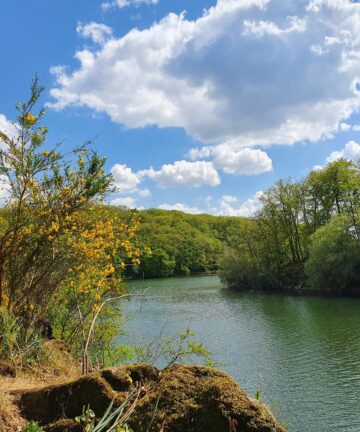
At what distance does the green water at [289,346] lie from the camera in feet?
44.4

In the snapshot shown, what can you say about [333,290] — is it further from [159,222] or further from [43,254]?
[159,222]

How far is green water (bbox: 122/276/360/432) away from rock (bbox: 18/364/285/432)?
2395mm

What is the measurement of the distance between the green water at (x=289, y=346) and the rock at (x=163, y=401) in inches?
94.3

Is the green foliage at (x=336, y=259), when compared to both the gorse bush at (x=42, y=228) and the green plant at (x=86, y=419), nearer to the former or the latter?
the gorse bush at (x=42, y=228)

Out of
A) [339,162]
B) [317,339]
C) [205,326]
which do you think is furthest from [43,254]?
[339,162]

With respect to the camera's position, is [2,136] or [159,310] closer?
[2,136]

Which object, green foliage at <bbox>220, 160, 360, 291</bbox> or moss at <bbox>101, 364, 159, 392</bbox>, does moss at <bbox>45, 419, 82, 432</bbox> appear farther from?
green foliage at <bbox>220, 160, 360, 291</bbox>

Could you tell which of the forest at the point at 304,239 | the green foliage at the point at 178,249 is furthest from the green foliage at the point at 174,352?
the green foliage at the point at 178,249

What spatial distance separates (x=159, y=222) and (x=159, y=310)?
321 ft

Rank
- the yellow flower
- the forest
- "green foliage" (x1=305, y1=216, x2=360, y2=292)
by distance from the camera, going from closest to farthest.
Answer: the yellow flower < "green foliage" (x1=305, y1=216, x2=360, y2=292) < the forest

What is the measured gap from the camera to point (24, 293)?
6.96 metres

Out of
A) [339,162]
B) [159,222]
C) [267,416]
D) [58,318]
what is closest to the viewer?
[267,416]

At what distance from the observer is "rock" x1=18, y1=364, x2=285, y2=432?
3111 millimetres

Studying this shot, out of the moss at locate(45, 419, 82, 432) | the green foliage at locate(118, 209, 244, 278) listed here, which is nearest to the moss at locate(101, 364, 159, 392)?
the moss at locate(45, 419, 82, 432)
